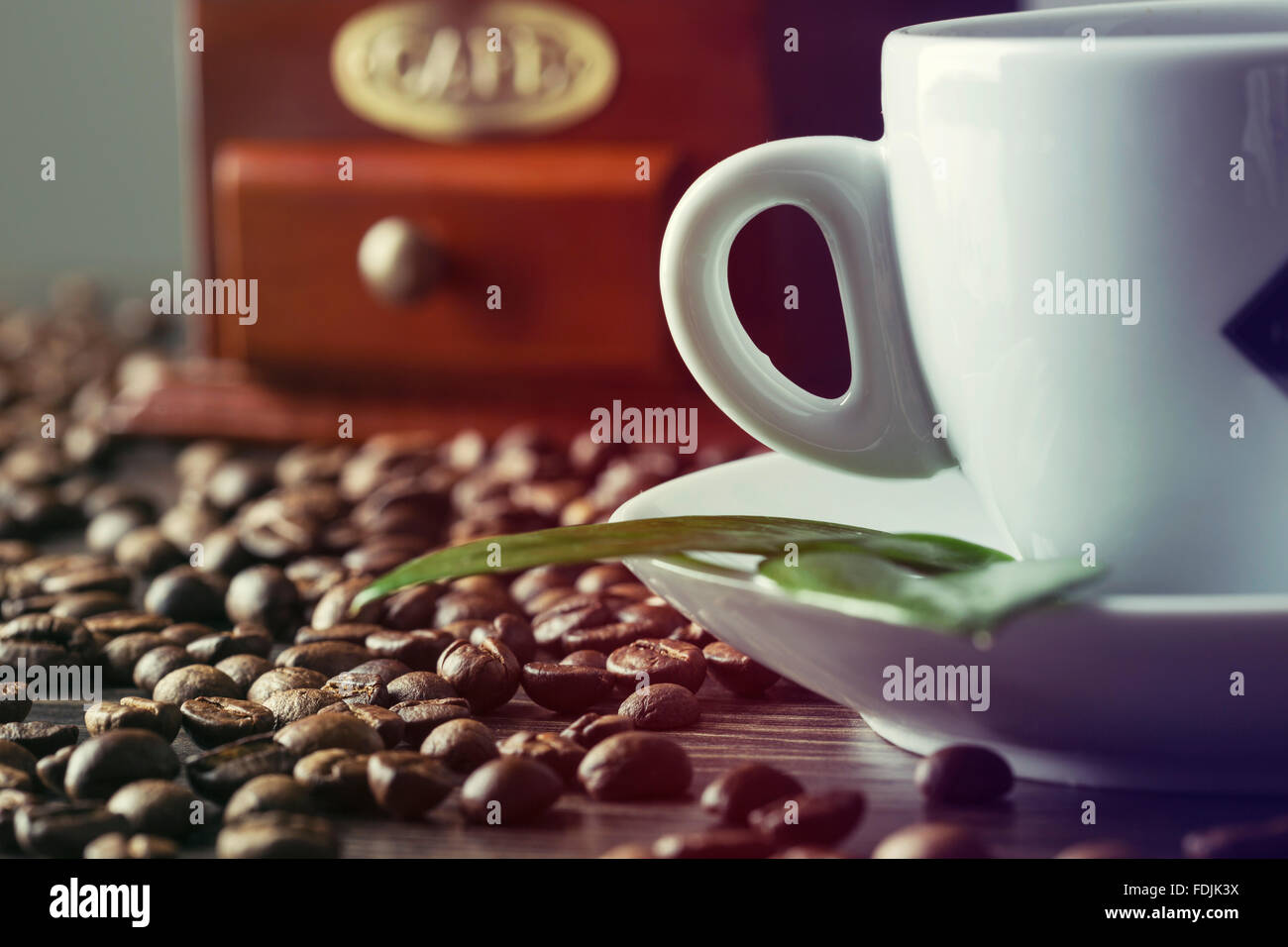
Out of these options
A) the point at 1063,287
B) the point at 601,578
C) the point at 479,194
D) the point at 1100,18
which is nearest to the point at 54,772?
the point at 601,578

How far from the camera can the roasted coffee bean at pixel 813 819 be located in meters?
0.54

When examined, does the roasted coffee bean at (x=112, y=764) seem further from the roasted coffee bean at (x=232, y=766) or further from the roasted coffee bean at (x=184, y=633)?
the roasted coffee bean at (x=184, y=633)

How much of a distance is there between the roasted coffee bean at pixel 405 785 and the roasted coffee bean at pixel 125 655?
228mm

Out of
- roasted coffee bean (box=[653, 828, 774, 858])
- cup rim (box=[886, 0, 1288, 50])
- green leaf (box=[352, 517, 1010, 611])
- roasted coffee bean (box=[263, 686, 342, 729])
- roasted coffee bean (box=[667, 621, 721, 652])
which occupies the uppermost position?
cup rim (box=[886, 0, 1288, 50])

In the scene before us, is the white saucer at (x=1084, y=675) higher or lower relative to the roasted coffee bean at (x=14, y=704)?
higher

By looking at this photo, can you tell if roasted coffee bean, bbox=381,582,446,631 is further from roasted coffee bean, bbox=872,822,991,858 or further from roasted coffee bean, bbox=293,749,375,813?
roasted coffee bean, bbox=872,822,991,858

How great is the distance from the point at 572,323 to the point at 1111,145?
2.24ft

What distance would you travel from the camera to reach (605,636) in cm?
75

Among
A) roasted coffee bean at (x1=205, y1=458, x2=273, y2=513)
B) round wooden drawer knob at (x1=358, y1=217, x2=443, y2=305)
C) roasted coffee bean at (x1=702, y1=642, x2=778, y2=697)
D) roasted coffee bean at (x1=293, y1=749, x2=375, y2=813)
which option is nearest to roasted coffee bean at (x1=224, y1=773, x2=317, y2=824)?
roasted coffee bean at (x1=293, y1=749, x2=375, y2=813)

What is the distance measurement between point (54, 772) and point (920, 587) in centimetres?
36

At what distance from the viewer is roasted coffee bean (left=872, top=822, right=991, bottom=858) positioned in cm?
51

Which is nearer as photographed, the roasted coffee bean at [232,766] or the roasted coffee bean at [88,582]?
the roasted coffee bean at [232,766]

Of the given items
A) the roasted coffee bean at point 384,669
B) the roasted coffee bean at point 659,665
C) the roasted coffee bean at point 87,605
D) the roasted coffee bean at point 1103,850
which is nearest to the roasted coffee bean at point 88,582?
the roasted coffee bean at point 87,605
